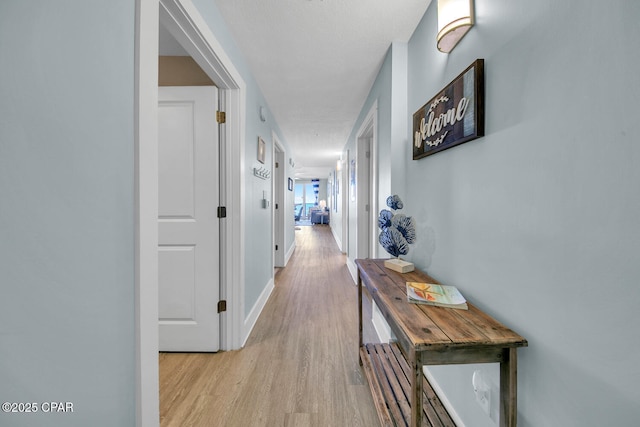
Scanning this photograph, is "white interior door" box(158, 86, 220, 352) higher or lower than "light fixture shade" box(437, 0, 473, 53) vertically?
lower

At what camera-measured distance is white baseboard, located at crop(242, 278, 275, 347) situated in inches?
79.3

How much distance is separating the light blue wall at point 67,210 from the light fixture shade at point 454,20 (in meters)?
1.27

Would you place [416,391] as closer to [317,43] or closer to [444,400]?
[444,400]

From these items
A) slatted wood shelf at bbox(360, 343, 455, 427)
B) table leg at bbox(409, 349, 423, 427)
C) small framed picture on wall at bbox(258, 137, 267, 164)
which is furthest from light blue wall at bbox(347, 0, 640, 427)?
small framed picture on wall at bbox(258, 137, 267, 164)

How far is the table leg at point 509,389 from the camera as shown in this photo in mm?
750

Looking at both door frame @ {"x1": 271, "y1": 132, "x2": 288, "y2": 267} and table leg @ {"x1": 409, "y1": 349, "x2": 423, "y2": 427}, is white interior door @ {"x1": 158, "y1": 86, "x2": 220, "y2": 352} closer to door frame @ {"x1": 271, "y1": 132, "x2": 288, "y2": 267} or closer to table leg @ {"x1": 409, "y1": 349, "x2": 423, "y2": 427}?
table leg @ {"x1": 409, "y1": 349, "x2": 423, "y2": 427}

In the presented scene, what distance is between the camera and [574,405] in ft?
2.07

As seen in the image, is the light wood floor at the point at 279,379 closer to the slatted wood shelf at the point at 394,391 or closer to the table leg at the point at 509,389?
the slatted wood shelf at the point at 394,391

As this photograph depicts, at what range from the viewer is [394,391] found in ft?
4.00

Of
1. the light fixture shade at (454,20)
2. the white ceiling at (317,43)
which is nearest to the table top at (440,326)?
the light fixture shade at (454,20)

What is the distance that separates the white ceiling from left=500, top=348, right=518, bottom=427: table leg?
1.84m

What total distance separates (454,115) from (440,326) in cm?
93

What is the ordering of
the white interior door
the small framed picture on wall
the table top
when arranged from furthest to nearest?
the small framed picture on wall, the white interior door, the table top

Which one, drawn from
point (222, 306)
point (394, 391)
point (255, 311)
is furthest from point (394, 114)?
point (255, 311)
